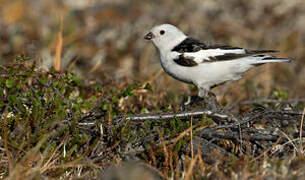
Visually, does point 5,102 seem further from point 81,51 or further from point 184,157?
point 81,51

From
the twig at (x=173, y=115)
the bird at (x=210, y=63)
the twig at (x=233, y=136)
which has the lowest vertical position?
the twig at (x=233, y=136)

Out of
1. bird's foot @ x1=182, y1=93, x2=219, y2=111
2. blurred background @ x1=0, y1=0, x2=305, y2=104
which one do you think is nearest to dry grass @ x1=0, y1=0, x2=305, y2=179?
blurred background @ x1=0, y1=0, x2=305, y2=104

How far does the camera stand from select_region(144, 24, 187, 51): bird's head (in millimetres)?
4762

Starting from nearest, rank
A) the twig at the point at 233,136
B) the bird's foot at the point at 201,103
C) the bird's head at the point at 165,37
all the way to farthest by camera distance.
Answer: the twig at the point at 233,136 → the bird's foot at the point at 201,103 → the bird's head at the point at 165,37

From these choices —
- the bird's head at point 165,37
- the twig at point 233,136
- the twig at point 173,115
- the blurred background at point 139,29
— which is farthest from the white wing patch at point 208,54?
the blurred background at point 139,29

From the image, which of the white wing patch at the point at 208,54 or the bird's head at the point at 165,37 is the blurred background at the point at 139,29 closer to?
the bird's head at the point at 165,37

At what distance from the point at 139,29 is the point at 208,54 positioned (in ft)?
14.8

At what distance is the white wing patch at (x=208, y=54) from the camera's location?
4.29 metres

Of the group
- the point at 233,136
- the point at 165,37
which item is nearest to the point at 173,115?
the point at 233,136

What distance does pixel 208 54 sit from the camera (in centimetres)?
431

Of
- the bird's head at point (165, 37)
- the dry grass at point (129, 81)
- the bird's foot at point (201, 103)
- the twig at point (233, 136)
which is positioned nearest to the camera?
the dry grass at point (129, 81)

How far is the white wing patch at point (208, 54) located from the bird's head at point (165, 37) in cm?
44

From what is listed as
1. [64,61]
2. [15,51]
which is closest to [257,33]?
[64,61]

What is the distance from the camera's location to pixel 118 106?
4934 millimetres
